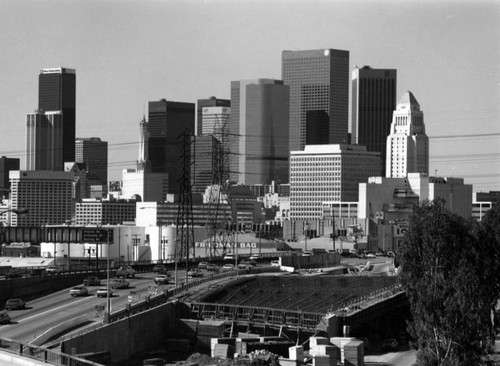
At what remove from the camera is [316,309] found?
113 m

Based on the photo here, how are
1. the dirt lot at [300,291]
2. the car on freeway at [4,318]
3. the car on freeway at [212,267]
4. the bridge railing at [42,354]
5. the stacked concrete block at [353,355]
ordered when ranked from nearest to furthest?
the bridge railing at [42,354], the stacked concrete block at [353,355], the car on freeway at [4,318], the dirt lot at [300,291], the car on freeway at [212,267]

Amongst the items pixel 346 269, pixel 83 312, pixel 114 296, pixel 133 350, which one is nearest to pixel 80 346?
pixel 133 350

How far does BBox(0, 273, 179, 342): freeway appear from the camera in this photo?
90.0 m

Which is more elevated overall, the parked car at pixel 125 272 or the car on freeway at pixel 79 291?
the parked car at pixel 125 272

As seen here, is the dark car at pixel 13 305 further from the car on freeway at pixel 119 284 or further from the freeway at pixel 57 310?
the car on freeway at pixel 119 284

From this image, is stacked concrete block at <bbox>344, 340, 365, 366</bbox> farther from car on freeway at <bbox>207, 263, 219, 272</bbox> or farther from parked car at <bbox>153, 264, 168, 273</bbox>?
car on freeway at <bbox>207, 263, 219, 272</bbox>

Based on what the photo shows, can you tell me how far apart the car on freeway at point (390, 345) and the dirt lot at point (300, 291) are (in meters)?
10.0

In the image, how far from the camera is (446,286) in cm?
6838

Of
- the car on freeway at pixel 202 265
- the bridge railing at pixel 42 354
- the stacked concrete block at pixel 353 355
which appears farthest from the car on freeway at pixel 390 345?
the car on freeway at pixel 202 265

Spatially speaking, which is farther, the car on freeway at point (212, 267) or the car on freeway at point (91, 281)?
the car on freeway at point (212, 267)

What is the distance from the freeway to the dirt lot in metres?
7.17

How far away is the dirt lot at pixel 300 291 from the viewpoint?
389 ft

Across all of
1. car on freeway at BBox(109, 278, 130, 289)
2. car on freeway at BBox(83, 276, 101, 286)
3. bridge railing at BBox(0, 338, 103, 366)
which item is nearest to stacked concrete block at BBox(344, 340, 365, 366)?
bridge railing at BBox(0, 338, 103, 366)

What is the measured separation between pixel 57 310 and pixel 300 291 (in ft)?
110
